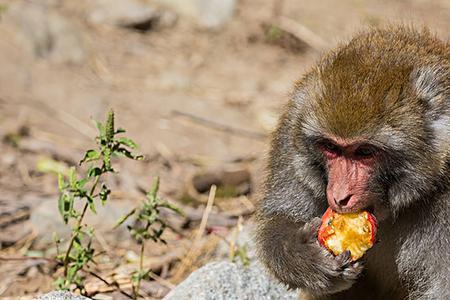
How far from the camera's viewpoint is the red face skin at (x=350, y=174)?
4.84m

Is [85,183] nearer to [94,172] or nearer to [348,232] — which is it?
[94,172]

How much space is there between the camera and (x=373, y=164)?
16.1 feet

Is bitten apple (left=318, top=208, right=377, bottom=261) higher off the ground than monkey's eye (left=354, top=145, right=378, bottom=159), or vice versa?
monkey's eye (left=354, top=145, right=378, bottom=159)

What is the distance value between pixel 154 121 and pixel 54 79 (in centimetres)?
125

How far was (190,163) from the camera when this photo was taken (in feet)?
31.3

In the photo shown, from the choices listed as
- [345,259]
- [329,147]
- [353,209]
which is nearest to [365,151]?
[329,147]

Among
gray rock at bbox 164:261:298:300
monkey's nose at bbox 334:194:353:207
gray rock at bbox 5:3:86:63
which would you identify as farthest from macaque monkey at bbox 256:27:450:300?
gray rock at bbox 5:3:86:63

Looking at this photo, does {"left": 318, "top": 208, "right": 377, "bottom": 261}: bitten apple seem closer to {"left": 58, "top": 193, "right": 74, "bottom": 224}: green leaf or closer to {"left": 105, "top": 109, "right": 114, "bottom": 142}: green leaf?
{"left": 105, "top": 109, "right": 114, "bottom": 142}: green leaf

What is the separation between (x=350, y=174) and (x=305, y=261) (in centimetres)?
57

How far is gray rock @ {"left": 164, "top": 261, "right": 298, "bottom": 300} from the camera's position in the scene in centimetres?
561

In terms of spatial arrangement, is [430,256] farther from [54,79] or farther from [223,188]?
[54,79]

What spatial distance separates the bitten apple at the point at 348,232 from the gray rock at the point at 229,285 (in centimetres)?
89

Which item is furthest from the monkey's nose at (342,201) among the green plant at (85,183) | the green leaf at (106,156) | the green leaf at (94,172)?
the green leaf at (94,172)

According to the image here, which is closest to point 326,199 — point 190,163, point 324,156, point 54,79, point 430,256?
point 324,156
